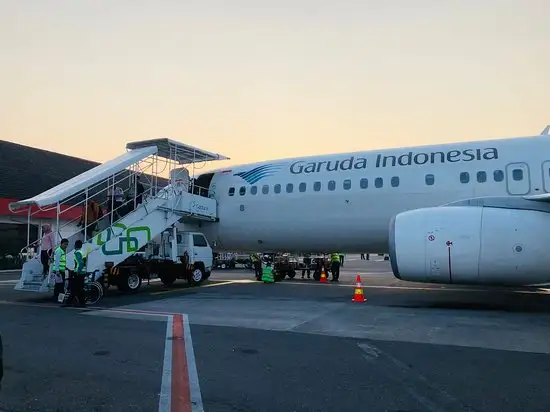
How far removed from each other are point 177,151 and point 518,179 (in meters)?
11.7

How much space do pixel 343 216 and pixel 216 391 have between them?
10.3 m

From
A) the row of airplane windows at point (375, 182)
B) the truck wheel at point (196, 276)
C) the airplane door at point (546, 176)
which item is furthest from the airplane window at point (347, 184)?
the truck wheel at point (196, 276)

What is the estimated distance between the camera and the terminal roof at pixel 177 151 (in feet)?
55.1

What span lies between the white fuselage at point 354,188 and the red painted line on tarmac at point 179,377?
789cm

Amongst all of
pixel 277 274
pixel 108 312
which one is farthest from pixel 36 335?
pixel 277 274

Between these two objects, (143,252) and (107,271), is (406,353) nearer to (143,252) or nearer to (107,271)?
A: (107,271)

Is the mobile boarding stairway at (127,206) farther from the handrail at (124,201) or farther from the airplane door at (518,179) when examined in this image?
the airplane door at (518,179)

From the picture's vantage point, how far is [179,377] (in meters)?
5.35

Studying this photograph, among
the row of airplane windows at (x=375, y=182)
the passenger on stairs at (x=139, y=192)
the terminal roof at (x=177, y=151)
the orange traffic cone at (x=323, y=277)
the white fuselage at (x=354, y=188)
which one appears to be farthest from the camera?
the orange traffic cone at (x=323, y=277)

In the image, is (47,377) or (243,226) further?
(243,226)

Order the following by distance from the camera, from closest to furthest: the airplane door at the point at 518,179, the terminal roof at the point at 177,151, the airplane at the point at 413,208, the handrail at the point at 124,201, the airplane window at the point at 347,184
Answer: the airplane at the point at 413,208, the airplane door at the point at 518,179, the handrail at the point at 124,201, the airplane window at the point at 347,184, the terminal roof at the point at 177,151

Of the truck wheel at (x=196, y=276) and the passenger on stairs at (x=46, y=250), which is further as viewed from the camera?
the truck wheel at (x=196, y=276)

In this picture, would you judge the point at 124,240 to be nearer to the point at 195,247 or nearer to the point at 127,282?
the point at 127,282

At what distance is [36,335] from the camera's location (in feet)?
25.9
